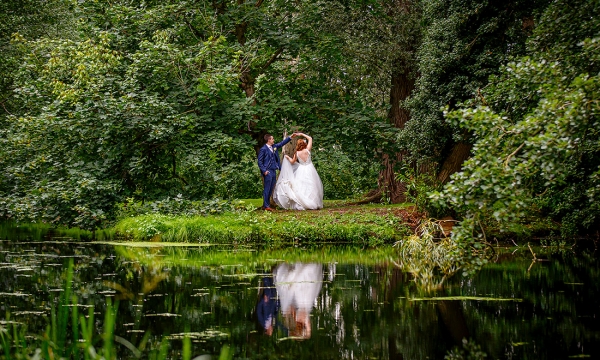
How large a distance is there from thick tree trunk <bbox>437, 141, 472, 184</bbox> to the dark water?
5.37 m

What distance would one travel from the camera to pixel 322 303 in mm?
8609

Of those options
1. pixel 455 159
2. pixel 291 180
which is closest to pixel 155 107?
pixel 291 180

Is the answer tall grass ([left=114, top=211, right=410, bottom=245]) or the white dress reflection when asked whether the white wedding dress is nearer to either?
tall grass ([left=114, top=211, right=410, bottom=245])

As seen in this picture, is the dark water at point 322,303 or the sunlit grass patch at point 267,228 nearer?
the dark water at point 322,303

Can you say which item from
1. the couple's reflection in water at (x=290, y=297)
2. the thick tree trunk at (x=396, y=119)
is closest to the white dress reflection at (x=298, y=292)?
the couple's reflection in water at (x=290, y=297)

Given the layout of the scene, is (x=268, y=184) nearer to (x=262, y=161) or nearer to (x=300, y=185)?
(x=262, y=161)

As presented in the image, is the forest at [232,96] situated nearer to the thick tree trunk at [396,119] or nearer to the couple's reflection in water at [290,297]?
the thick tree trunk at [396,119]

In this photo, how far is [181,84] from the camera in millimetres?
19922

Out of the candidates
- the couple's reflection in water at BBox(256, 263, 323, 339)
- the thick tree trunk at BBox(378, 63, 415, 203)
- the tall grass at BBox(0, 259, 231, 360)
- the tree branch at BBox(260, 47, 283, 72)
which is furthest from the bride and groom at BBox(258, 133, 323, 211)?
the tall grass at BBox(0, 259, 231, 360)

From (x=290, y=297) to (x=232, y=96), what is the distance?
1178cm

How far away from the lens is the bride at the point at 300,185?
2083cm

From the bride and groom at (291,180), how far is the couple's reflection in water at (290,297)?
8053mm

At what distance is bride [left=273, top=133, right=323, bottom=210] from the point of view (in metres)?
20.8

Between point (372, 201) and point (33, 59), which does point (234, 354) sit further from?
point (372, 201)
